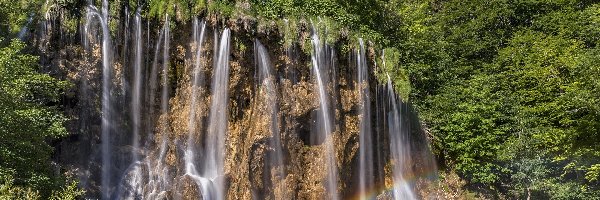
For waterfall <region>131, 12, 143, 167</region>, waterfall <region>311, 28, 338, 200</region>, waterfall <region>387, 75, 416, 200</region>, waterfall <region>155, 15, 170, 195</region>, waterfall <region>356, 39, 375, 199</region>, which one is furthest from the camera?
waterfall <region>387, 75, 416, 200</region>

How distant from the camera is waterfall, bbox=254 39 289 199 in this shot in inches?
771

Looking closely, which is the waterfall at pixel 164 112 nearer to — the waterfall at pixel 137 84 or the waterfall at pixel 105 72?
the waterfall at pixel 137 84

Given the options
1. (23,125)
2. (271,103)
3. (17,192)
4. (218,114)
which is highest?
(271,103)

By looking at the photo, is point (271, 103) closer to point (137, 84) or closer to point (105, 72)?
point (137, 84)

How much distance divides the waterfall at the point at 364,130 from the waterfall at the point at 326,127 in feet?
7.66

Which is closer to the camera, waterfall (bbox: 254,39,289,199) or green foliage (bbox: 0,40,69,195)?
green foliage (bbox: 0,40,69,195)

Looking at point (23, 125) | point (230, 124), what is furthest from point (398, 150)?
point (23, 125)

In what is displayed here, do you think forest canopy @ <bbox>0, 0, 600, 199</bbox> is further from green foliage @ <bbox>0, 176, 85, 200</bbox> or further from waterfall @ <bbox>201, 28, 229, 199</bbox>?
green foliage @ <bbox>0, 176, 85, 200</bbox>

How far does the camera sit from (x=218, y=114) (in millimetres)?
19188

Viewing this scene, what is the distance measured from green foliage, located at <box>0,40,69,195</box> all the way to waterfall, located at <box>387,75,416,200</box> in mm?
16106

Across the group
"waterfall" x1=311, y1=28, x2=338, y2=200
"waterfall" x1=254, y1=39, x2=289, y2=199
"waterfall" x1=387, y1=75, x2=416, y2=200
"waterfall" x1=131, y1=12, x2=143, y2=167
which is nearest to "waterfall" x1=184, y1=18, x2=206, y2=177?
"waterfall" x1=131, y1=12, x2=143, y2=167

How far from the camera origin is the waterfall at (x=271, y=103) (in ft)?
64.3

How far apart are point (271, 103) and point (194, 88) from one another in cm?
312

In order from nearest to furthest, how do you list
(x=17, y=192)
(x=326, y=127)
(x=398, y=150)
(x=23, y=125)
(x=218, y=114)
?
1. (x=17, y=192)
2. (x=23, y=125)
3. (x=218, y=114)
4. (x=326, y=127)
5. (x=398, y=150)
